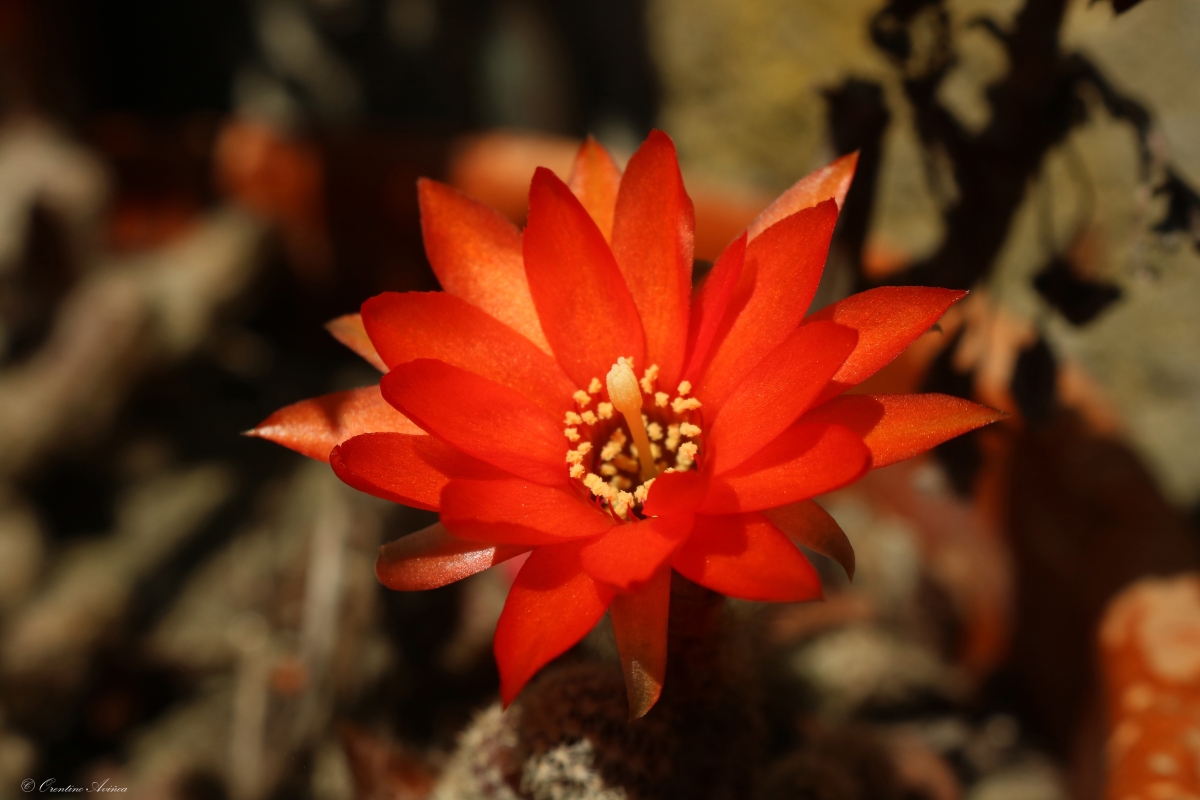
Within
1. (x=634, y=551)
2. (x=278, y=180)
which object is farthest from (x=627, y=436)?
(x=278, y=180)

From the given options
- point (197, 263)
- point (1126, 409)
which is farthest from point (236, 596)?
point (1126, 409)

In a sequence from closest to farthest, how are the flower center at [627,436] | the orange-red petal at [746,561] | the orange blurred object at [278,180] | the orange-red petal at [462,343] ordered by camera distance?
the orange-red petal at [746,561] → the orange-red petal at [462,343] → the flower center at [627,436] → the orange blurred object at [278,180]

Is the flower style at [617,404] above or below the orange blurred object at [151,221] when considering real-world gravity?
above

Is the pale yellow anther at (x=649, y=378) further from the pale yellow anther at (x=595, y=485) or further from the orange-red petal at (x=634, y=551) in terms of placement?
the orange-red petal at (x=634, y=551)

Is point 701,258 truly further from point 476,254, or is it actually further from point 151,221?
point 151,221

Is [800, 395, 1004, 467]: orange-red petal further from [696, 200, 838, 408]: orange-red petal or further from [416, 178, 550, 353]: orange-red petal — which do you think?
[416, 178, 550, 353]: orange-red petal

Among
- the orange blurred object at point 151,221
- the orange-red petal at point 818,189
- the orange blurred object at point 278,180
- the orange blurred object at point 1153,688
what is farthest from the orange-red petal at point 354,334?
the orange blurred object at point 151,221
